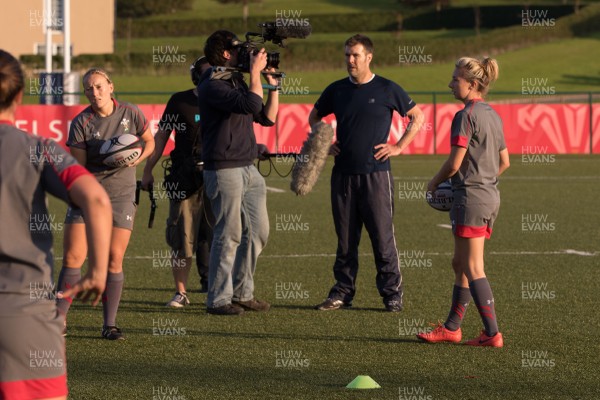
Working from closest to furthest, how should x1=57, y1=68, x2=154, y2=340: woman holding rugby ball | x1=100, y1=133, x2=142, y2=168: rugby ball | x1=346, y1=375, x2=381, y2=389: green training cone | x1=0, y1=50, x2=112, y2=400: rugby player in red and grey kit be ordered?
x1=0, y1=50, x2=112, y2=400: rugby player in red and grey kit < x1=346, y1=375, x2=381, y2=389: green training cone < x1=100, y1=133, x2=142, y2=168: rugby ball < x1=57, y1=68, x2=154, y2=340: woman holding rugby ball

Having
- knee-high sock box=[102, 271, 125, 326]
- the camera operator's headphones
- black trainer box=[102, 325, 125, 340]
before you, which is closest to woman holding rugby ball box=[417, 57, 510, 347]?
knee-high sock box=[102, 271, 125, 326]

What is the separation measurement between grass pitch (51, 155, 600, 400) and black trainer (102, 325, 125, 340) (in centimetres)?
15

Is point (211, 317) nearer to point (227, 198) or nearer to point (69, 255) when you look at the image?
point (227, 198)

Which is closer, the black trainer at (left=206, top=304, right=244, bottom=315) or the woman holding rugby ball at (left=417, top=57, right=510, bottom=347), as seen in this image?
the woman holding rugby ball at (left=417, top=57, right=510, bottom=347)

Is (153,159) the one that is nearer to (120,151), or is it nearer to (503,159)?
(120,151)

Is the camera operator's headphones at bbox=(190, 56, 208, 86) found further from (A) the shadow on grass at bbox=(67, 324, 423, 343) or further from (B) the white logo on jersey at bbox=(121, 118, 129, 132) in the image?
(A) the shadow on grass at bbox=(67, 324, 423, 343)

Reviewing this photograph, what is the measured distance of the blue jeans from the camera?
970 centimetres

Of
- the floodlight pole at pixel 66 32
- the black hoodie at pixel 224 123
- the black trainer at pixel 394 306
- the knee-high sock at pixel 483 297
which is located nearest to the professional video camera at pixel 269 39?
the black hoodie at pixel 224 123

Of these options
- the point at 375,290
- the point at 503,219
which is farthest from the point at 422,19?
the point at 375,290

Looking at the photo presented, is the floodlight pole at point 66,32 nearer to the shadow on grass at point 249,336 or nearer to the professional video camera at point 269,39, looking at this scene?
the professional video camera at point 269,39

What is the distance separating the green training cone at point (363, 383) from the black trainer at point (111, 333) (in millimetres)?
2305

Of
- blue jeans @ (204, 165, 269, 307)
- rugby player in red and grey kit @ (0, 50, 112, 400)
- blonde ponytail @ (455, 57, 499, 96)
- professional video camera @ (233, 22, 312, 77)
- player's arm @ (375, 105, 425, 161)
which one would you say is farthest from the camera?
player's arm @ (375, 105, 425, 161)

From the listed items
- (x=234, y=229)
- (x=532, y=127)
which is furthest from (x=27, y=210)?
(x=532, y=127)

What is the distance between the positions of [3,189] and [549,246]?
10908 mm
